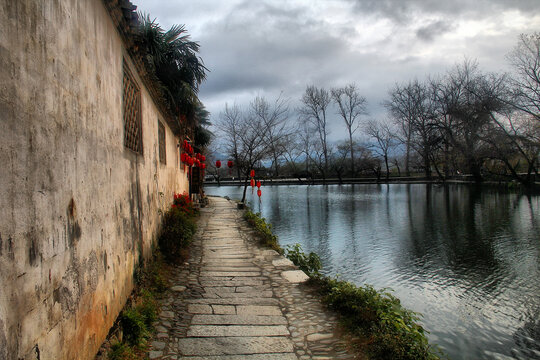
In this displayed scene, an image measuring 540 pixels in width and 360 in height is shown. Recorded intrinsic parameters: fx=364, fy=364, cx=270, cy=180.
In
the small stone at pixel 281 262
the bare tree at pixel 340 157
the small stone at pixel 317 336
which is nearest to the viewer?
the small stone at pixel 317 336

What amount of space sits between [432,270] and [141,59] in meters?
7.18

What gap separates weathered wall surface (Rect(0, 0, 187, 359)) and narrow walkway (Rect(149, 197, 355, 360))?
26.3 inches

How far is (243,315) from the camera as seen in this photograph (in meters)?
3.83

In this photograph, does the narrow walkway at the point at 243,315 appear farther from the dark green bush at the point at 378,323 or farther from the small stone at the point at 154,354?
the dark green bush at the point at 378,323

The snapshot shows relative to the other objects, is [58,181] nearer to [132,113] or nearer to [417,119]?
[132,113]

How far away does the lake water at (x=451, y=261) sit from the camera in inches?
205

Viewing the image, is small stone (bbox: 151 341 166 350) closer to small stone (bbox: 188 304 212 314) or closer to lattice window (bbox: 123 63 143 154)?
small stone (bbox: 188 304 212 314)

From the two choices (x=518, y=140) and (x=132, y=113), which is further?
(x=518, y=140)

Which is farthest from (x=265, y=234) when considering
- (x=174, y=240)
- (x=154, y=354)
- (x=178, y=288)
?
(x=154, y=354)

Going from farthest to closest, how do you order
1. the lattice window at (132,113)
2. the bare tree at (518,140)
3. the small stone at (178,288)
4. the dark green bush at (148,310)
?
1. the bare tree at (518,140)
2. the small stone at (178,288)
3. the lattice window at (132,113)
4. the dark green bush at (148,310)

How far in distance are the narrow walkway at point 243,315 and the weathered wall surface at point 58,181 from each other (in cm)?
67

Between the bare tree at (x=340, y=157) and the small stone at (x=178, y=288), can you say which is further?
the bare tree at (x=340, y=157)

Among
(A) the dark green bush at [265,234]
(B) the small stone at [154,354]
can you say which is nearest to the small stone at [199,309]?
(B) the small stone at [154,354]

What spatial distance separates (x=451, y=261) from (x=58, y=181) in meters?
8.88
